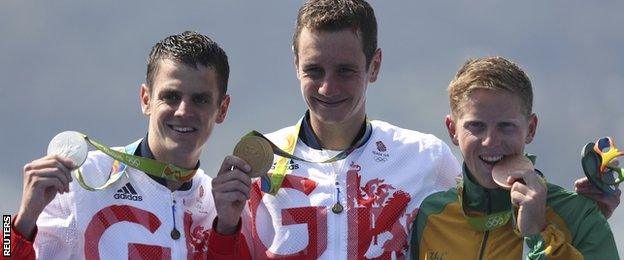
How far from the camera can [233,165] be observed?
9695 millimetres

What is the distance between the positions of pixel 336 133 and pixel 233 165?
130cm

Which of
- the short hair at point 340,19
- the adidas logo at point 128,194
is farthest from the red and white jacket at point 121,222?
the short hair at point 340,19

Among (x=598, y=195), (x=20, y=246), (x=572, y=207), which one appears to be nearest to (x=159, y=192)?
(x=20, y=246)

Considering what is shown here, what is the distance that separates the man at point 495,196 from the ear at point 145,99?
9.82 feet

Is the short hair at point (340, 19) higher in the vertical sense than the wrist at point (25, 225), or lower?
higher

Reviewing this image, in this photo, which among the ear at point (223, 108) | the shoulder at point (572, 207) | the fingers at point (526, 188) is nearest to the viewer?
the fingers at point (526, 188)

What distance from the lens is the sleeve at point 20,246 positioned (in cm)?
935

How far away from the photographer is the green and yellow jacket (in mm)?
8906

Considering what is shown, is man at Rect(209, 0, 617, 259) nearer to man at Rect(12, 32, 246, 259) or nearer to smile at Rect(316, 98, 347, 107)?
smile at Rect(316, 98, 347, 107)

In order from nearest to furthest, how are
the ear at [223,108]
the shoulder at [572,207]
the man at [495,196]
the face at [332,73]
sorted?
the man at [495,196]
the shoulder at [572,207]
the face at [332,73]
the ear at [223,108]

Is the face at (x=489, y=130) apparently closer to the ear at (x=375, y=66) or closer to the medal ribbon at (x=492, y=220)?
the medal ribbon at (x=492, y=220)

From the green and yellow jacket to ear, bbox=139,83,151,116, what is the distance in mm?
2987

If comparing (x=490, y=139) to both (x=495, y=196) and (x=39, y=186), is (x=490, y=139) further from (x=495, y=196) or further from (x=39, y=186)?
(x=39, y=186)
